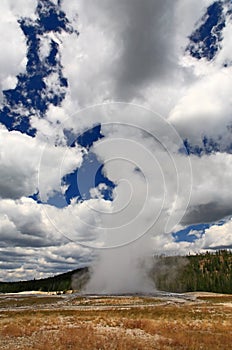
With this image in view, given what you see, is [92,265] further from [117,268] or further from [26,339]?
[26,339]

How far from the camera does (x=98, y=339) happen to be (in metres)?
28.4

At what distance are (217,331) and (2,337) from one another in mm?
21769

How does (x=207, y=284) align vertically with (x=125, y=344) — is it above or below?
above

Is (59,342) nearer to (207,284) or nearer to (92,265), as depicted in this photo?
(92,265)

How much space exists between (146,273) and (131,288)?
21.2 metres

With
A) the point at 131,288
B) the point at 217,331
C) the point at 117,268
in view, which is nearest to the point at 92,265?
the point at 117,268

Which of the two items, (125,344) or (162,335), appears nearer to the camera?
(125,344)

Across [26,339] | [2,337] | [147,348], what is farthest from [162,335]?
[2,337]

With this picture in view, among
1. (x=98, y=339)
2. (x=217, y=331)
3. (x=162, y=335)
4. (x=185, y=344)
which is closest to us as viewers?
(x=185, y=344)

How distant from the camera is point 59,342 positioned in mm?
27328

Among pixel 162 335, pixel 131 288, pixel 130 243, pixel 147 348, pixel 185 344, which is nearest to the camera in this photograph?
pixel 147 348

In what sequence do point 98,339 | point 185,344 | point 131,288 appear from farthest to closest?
point 131,288 < point 98,339 < point 185,344

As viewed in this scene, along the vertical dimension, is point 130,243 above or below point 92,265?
above

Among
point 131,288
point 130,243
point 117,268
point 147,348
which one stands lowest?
point 147,348
